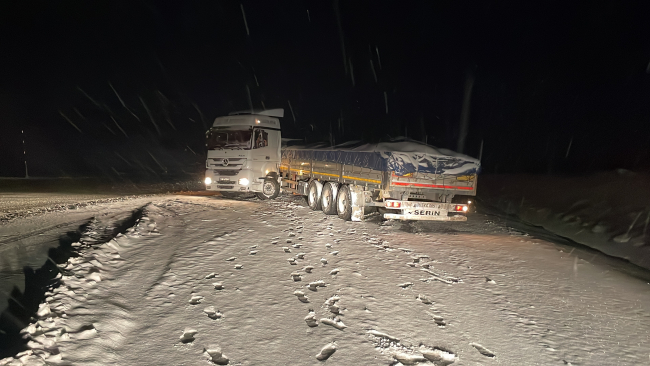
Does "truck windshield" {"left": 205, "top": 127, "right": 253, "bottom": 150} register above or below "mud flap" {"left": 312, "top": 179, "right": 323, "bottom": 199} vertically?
above

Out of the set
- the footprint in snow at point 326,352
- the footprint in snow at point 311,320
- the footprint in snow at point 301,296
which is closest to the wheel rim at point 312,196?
the footprint in snow at point 301,296

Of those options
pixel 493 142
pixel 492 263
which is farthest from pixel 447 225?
pixel 493 142

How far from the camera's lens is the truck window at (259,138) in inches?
577

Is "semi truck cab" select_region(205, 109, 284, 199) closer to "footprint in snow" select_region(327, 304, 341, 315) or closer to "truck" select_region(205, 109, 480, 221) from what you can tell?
"truck" select_region(205, 109, 480, 221)

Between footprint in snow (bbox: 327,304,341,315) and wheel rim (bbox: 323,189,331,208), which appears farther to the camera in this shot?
wheel rim (bbox: 323,189,331,208)

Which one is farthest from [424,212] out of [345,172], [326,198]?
[326,198]

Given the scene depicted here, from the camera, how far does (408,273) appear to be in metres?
6.04

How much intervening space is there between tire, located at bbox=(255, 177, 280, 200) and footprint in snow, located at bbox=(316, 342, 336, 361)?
11822 millimetres

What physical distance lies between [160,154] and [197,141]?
1094 cm

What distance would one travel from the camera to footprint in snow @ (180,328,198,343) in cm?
364

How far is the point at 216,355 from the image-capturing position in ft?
11.2

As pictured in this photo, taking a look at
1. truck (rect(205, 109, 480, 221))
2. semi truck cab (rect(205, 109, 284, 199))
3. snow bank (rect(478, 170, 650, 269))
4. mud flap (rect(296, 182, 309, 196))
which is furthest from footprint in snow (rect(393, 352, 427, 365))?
semi truck cab (rect(205, 109, 284, 199))

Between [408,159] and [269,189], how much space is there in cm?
732

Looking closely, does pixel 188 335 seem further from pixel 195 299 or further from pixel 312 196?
pixel 312 196
